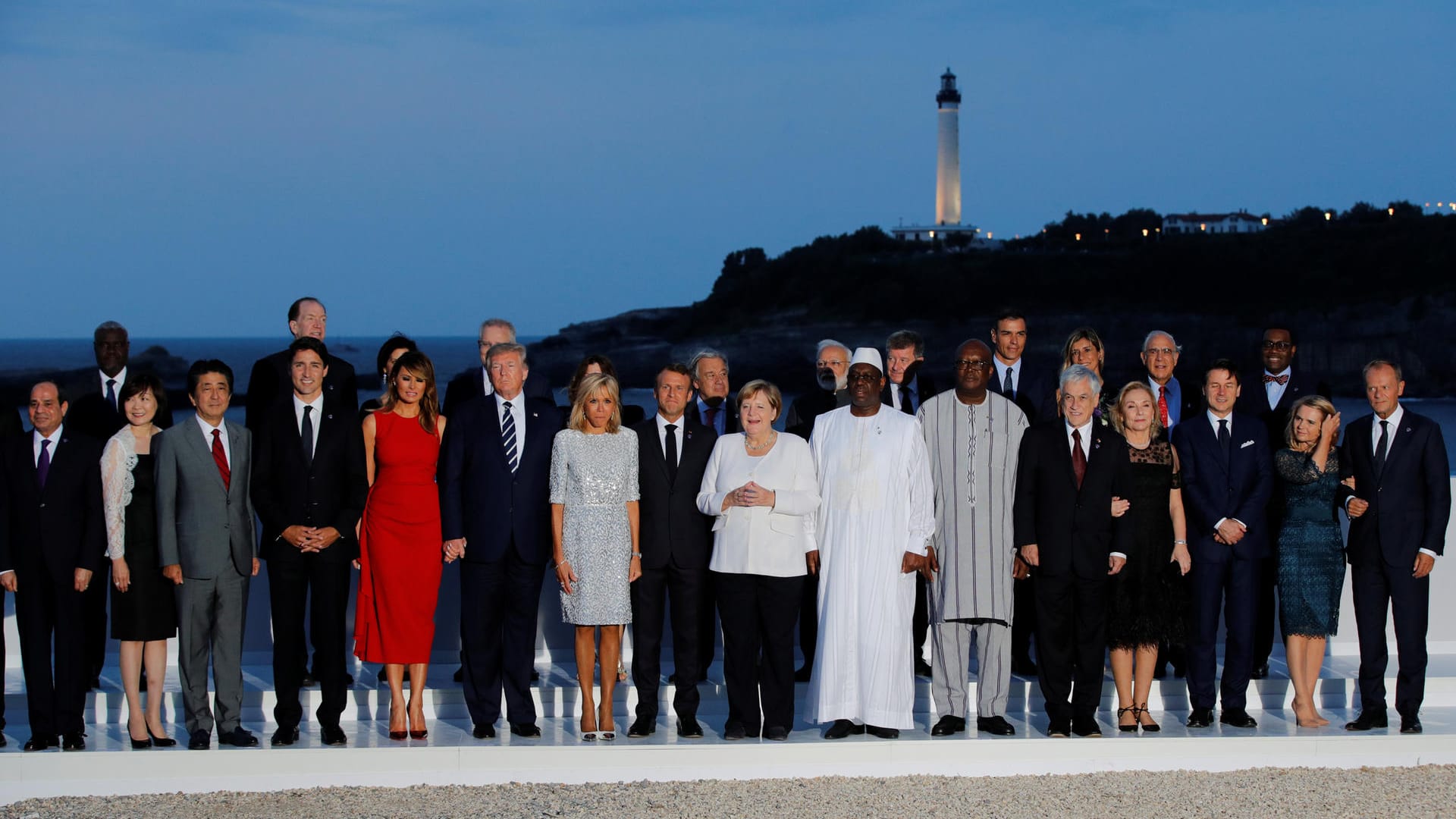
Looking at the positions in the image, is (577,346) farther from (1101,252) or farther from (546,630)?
(546,630)

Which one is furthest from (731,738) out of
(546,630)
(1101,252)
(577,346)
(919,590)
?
(1101,252)

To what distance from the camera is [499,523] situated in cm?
596

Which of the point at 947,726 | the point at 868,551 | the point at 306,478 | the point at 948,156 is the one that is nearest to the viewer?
the point at 306,478

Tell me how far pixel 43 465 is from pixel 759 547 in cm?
296

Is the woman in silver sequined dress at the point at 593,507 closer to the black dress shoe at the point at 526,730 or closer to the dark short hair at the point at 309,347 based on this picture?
the black dress shoe at the point at 526,730

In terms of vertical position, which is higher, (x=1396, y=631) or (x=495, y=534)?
(x=495, y=534)

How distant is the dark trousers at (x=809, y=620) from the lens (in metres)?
6.83

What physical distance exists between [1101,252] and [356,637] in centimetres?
6619

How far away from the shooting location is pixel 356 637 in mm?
5980

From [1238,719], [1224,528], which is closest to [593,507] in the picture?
[1224,528]

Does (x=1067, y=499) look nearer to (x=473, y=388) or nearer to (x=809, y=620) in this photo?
(x=809, y=620)

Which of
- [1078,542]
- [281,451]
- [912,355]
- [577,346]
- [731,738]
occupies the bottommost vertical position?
[731,738]

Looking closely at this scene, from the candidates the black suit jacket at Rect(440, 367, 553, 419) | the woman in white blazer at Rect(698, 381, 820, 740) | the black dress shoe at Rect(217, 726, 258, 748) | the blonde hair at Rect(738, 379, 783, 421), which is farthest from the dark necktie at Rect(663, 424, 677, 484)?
the black dress shoe at Rect(217, 726, 258, 748)

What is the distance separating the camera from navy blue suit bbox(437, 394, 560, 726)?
5.96 m
